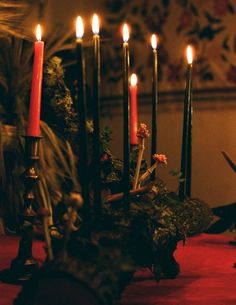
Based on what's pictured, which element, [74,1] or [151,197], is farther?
[74,1]

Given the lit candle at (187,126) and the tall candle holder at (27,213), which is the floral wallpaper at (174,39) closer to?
Result: the lit candle at (187,126)

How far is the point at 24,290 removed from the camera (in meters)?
0.61

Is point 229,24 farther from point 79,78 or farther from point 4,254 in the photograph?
point 79,78

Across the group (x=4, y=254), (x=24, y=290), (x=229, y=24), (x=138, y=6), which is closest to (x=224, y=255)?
(x=4, y=254)

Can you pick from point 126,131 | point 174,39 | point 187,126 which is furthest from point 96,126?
point 174,39

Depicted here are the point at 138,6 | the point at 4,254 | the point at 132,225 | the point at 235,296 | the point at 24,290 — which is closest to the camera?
the point at 24,290

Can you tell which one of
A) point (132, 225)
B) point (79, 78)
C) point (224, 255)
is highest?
point (79, 78)

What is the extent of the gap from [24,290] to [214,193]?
135cm

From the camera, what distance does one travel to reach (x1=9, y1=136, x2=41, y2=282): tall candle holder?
89 centimetres

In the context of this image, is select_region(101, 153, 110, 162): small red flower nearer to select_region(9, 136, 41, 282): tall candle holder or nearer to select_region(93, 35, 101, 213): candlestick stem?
select_region(9, 136, 41, 282): tall candle holder

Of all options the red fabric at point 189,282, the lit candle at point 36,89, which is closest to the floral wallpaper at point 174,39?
the red fabric at point 189,282

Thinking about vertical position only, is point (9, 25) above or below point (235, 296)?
above

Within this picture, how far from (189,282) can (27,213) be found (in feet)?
1.09

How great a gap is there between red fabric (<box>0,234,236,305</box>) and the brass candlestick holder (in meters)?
0.04
